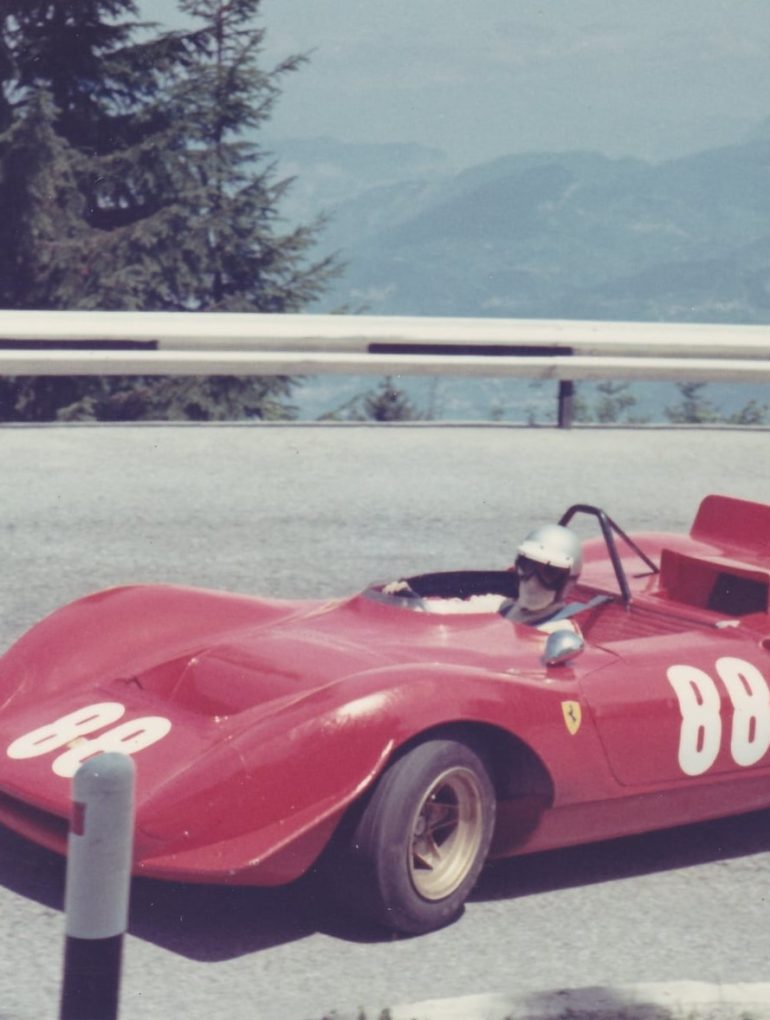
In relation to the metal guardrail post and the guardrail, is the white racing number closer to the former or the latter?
the guardrail

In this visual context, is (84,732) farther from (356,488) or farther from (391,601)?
(356,488)

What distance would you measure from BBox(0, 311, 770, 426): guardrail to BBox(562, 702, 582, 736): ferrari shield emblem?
7.98 meters

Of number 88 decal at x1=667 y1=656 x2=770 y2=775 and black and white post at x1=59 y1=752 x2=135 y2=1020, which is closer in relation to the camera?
black and white post at x1=59 y1=752 x2=135 y2=1020

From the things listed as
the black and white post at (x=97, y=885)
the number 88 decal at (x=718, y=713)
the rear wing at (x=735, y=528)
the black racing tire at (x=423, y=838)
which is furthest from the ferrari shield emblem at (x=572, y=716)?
the black and white post at (x=97, y=885)

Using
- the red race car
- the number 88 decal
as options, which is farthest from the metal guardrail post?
the number 88 decal

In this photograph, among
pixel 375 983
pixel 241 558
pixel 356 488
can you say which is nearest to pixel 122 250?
pixel 356 488

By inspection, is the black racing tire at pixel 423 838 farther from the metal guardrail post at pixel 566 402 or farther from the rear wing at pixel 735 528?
the metal guardrail post at pixel 566 402

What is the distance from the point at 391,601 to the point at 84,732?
1211 mm

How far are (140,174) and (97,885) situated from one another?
2252 centimetres

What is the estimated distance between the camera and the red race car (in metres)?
4.53

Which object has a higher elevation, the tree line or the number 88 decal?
the tree line

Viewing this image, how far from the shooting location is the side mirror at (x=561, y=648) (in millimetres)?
5180

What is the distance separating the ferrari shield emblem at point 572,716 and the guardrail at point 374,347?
314 inches

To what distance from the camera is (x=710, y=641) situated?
572cm
